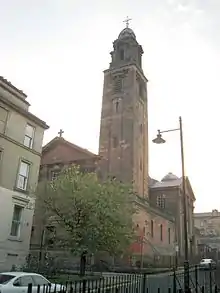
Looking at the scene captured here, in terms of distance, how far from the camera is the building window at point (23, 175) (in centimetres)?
2807

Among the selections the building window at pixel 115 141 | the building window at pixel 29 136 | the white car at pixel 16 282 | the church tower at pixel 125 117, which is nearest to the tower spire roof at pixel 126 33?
the church tower at pixel 125 117

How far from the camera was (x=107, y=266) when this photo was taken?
110 ft

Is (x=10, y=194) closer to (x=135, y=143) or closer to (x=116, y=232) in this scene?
(x=116, y=232)

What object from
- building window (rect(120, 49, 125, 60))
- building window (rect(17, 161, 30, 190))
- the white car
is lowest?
the white car

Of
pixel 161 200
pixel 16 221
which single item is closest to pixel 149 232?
pixel 161 200

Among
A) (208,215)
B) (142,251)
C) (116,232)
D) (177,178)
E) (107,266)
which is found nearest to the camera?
(116,232)

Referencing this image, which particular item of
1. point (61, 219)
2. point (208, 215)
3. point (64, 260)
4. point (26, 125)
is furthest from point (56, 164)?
point (208, 215)

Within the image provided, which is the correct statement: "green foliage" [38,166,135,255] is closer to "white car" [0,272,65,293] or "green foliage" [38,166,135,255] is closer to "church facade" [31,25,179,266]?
"white car" [0,272,65,293]

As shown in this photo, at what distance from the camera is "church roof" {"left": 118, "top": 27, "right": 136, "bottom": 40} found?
181ft

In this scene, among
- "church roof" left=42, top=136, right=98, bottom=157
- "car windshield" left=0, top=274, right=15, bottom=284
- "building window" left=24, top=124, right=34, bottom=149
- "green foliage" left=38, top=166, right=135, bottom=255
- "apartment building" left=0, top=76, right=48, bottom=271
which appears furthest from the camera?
"church roof" left=42, top=136, right=98, bottom=157

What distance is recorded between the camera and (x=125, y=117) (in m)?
48.9

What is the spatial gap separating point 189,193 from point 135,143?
23.3 m

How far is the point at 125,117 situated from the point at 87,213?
26065 millimetres

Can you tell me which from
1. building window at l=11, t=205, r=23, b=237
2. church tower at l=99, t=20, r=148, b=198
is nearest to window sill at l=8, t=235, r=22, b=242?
building window at l=11, t=205, r=23, b=237
